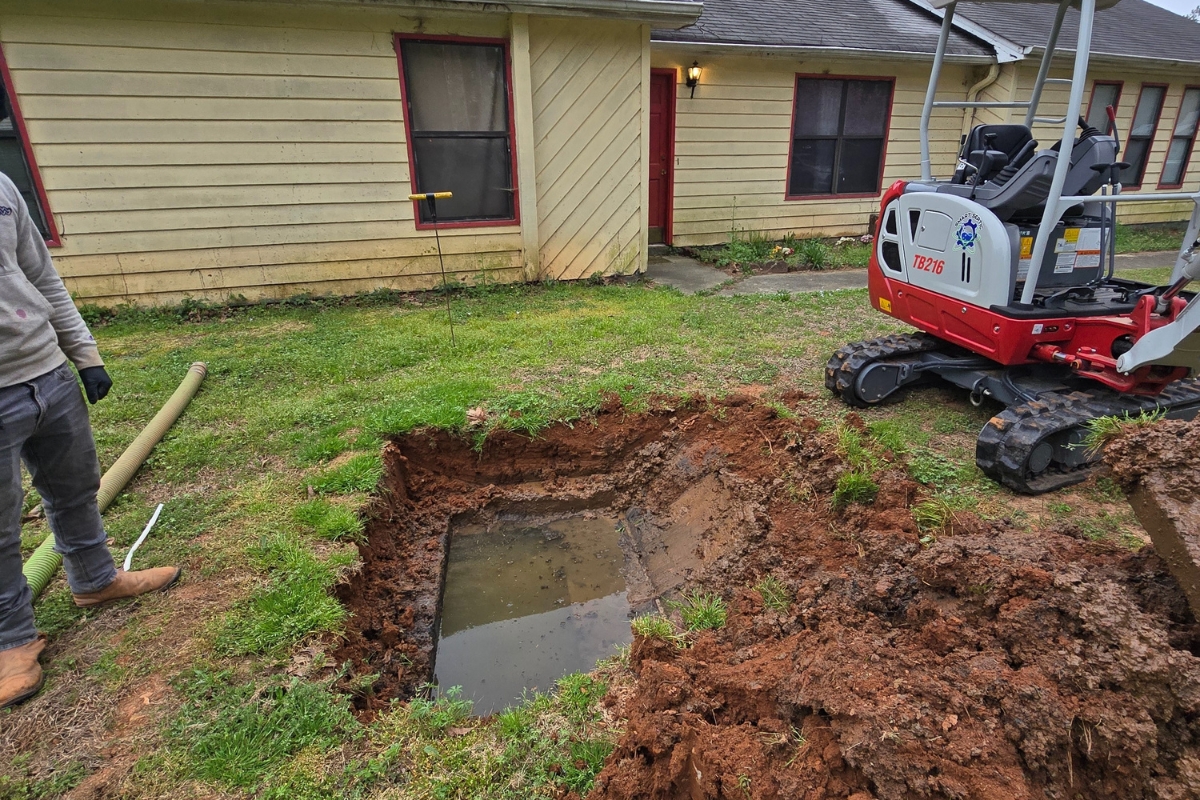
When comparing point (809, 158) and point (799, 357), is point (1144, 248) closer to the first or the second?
point (809, 158)

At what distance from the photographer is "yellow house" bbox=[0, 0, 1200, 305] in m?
6.23

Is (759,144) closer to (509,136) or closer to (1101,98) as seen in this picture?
(509,136)

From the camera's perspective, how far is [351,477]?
3.77 m

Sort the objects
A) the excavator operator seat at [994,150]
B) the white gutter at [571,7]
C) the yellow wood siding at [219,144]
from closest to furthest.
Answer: the excavator operator seat at [994,150] → the yellow wood siding at [219,144] → the white gutter at [571,7]

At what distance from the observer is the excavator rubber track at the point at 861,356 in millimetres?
4402

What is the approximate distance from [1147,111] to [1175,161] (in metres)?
1.41

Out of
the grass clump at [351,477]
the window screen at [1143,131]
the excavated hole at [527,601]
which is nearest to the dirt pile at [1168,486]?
the excavated hole at [527,601]

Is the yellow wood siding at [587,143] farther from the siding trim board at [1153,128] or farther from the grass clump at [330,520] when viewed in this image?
the siding trim board at [1153,128]

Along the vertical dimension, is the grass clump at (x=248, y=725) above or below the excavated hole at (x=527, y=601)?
above

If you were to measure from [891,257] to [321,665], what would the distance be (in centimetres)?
430

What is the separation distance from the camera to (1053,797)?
5.76 feet

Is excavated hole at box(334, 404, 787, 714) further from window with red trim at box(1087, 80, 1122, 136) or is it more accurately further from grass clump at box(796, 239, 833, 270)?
window with red trim at box(1087, 80, 1122, 136)

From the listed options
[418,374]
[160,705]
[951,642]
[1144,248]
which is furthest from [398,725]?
[1144,248]

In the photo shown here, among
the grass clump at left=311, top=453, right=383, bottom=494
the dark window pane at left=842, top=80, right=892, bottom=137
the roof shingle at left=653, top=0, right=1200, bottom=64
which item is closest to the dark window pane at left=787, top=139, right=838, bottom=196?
the dark window pane at left=842, top=80, right=892, bottom=137
